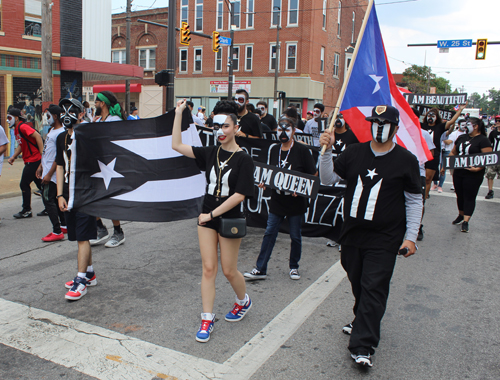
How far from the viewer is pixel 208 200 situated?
3.83 metres

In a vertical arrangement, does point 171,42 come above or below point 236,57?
below

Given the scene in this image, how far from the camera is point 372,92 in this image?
14.7ft

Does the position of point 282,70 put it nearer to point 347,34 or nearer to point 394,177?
point 347,34

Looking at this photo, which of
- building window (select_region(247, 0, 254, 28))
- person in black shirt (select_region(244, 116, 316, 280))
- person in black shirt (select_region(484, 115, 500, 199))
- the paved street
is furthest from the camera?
building window (select_region(247, 0, 254, 28))

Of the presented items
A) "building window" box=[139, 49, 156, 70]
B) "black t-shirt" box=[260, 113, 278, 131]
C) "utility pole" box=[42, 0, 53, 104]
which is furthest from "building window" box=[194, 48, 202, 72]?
"black t-shirt" box=[260, 113, 278, 131]

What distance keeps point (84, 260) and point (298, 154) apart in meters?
2.67

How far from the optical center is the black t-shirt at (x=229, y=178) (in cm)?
371

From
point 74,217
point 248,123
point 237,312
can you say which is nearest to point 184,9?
point 248,123

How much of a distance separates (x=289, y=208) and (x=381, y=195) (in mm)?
1918

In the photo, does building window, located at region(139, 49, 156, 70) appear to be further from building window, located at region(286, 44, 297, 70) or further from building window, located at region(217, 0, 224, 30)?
building window, located at region(286, 44, 297, 70)

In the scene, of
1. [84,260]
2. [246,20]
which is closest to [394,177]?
[84,260]

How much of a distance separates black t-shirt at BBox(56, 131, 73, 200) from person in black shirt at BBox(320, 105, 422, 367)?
3.06 meters

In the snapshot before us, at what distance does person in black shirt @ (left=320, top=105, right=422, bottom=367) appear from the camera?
334 cm

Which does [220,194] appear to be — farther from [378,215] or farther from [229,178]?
[378,215]
